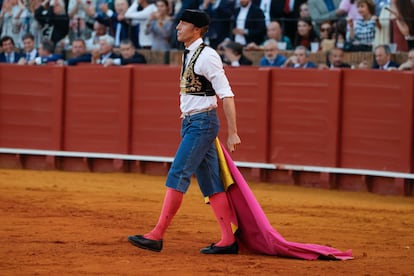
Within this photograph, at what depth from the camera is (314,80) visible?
12.8 m

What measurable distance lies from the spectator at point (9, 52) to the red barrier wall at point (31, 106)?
1.21 metres

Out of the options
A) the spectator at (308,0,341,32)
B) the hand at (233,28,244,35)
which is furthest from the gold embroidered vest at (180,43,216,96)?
the hand at (233,28,244,35)

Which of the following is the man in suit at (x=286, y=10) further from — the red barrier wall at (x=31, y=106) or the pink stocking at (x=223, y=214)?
the pink stocking at (x=223, y=214)

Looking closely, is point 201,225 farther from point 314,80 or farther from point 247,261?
point 314,80

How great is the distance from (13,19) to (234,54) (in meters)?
4.85

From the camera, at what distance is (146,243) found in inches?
295

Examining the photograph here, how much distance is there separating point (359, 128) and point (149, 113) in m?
2.93

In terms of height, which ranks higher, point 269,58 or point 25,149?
point 269,58

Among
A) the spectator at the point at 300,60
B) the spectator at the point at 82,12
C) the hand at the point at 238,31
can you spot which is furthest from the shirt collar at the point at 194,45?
the spectator at the point at 82,12

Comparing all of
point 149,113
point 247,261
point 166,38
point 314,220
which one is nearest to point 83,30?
point 166,38

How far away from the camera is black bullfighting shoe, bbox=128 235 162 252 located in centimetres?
748

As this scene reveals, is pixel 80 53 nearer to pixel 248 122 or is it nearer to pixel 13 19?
pixel 13 19

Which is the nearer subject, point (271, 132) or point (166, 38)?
point (271, 132)

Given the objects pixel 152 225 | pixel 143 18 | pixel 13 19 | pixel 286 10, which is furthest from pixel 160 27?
pixel 152 225
